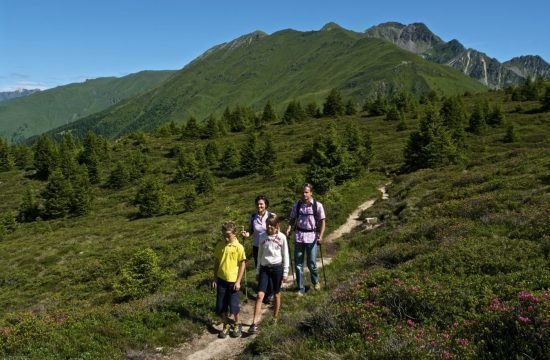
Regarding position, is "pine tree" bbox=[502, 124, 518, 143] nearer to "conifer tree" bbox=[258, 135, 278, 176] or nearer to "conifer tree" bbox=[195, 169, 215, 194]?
"conifer tree" bbox=[258, 135, 278, 176]

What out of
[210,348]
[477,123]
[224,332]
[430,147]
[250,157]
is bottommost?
[210,348]

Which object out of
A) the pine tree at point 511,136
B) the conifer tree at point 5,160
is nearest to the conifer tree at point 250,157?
the pine tree at point 511,136

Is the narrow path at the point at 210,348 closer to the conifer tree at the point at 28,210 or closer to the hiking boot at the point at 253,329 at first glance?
the hiking boot at the point at 253,329

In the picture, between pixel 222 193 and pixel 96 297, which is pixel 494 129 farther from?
pixel 96 297

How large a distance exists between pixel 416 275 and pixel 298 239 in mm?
→ 3257

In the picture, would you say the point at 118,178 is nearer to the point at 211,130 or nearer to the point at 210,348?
the point at 211,130

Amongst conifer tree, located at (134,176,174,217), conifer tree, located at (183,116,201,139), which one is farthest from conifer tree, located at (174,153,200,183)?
conifer tree, located at (183,116,201,139)

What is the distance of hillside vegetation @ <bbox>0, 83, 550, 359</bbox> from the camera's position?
713 centimetres

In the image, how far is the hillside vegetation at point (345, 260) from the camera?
713 centimetres

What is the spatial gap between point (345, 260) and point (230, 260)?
7.29m

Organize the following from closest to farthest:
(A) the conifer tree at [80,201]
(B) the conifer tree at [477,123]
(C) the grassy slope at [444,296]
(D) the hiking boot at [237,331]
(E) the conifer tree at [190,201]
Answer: (C) the grassy slope at [444,296]
(D) the hiking boot at [237,331]
(E) the conifer tree at [190,201]
(A) the conifer tree at [80,201]
(B) the conifer tree at [477,123]

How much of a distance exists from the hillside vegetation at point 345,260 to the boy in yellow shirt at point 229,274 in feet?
3.20

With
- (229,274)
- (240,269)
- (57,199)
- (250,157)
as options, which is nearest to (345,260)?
(240,269)

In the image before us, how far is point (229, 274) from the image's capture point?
9.23 m
